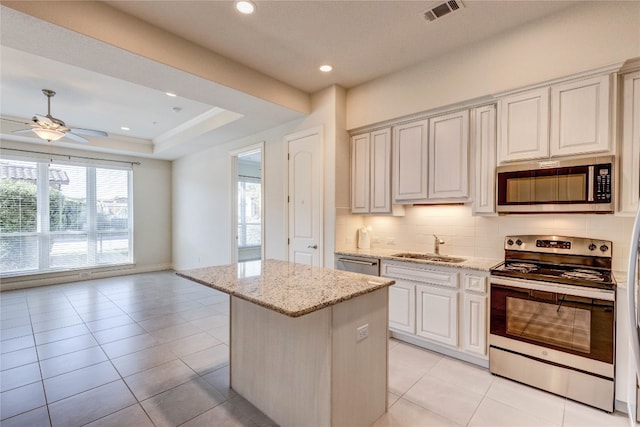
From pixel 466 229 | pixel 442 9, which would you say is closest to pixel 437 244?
pixel 466 229

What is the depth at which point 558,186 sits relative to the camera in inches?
94.5

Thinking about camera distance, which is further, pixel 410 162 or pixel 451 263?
pixel 410 162

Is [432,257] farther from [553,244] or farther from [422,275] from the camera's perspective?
[553,244]

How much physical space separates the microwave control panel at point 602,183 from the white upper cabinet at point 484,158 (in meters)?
0.69

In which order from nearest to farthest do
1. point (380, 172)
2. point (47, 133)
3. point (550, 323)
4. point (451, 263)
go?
point (550, 323)
point (451, 263)
point (380, 172)
point (47, 133)

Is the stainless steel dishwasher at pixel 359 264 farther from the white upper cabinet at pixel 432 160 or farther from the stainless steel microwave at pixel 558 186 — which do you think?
the stainless steel microwave at pixel 558 186

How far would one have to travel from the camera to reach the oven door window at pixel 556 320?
81.4 inches

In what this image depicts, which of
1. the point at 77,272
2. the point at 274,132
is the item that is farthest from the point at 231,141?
the point at 77,272

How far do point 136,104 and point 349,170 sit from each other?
10.7 feet

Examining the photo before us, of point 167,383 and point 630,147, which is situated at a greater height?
point 630,147

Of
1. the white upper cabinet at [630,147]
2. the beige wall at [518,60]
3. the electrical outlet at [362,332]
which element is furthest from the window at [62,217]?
the white upper cabinet at [630,147]

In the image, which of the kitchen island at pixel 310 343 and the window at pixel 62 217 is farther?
the window at pixel 62 217

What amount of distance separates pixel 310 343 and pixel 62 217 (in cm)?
668

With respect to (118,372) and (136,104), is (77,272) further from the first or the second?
(118,372)
